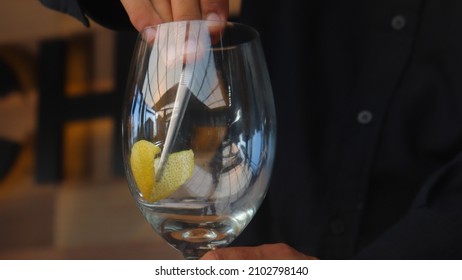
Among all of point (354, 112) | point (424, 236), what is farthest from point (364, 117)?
point (424, 236)

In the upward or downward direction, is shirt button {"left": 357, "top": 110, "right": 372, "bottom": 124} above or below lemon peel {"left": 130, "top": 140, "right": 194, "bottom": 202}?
below

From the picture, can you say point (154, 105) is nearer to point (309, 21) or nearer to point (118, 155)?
point (309, 21)

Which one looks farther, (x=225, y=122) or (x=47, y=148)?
(x=47, y=148)

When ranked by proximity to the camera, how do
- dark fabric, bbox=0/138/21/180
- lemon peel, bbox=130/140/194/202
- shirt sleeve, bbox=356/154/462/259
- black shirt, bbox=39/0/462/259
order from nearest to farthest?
lemon peel, bbox=130/140/194/202 < shirt sleeve, bbox=356/154/462/259 < black shirt, bbox=39/0/462/259 < dark fabric, bbox=0/138/21/180

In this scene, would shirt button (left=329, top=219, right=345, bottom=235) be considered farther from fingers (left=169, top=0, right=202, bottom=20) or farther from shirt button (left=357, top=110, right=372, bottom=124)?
fingers (left=169, top=0, right=202, bottom=20)

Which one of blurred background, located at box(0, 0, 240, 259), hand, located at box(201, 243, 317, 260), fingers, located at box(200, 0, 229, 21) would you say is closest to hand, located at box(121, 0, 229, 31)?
fingers, located at box(200, 0, 229, 21)
